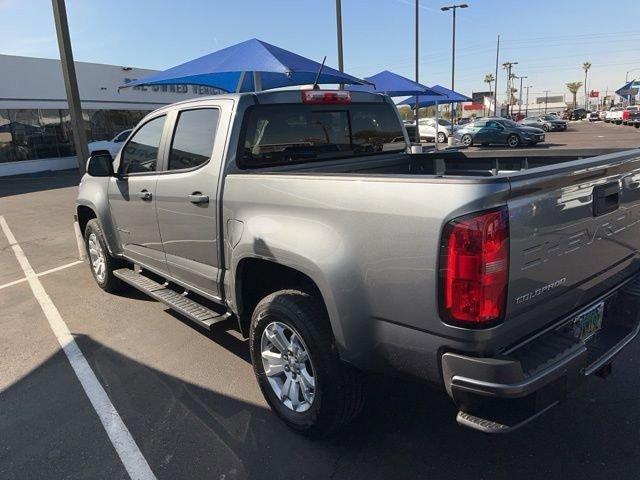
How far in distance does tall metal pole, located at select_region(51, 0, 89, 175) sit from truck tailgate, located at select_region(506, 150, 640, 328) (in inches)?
306

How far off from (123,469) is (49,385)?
1336mm

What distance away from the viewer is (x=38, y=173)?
75.4 ft

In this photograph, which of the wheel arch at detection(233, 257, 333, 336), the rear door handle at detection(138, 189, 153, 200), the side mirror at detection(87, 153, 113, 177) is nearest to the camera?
the wheel arch at detection(233, 257, 333, 336)

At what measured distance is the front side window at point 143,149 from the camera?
4.15m

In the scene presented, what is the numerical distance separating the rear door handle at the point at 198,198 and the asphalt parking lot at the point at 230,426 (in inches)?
35.2

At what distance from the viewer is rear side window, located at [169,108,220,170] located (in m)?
3.49

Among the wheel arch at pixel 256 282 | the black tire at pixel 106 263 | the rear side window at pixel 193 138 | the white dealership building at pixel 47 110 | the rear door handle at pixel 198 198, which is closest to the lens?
the wheel arch at pixel 256 282

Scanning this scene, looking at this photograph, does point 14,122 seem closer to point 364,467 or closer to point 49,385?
point 49,385

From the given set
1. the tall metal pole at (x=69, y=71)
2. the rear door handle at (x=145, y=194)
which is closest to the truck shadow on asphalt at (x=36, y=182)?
the tall metal pole at (x=69, y=71)

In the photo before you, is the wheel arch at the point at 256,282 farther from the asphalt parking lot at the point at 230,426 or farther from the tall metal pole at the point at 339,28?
the tall metal pole at the point at 339,28

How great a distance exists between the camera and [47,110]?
2314 centimetres

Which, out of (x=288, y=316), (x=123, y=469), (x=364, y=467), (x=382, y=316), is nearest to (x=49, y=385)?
(x=123, y=469)

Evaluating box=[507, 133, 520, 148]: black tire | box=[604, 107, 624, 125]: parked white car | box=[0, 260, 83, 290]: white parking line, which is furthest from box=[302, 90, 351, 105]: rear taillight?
box=[604, 107, 624, 125]: parked white car

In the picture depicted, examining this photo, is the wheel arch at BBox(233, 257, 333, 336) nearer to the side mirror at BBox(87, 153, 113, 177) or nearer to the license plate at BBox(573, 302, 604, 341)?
the license plate at BBox(573, 302, 604, 341)
